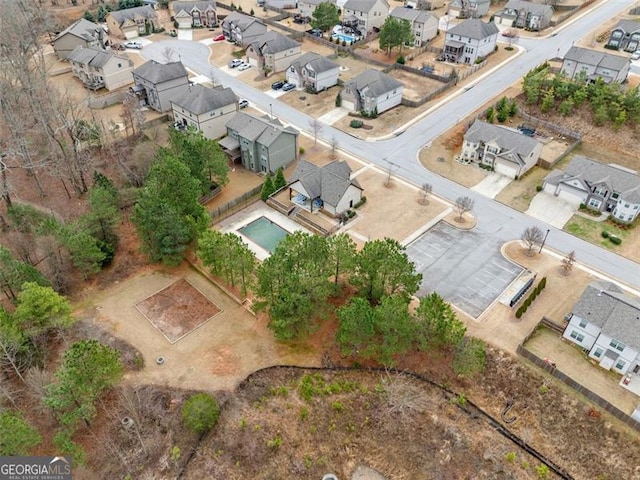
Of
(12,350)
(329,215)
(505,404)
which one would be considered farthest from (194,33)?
(505,404)

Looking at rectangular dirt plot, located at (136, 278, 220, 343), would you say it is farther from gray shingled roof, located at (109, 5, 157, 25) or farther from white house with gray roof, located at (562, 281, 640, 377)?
gray shingled roof, located at (109, 5, 157, 25)

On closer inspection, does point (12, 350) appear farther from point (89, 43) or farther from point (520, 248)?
point (89, 43)

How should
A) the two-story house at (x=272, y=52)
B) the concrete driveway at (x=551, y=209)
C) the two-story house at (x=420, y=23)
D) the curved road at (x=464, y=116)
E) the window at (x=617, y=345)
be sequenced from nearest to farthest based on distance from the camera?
the window at (x=617, y=345) → the curved road at (x=464, y=116) → the concrete driveway at (x=551, y=209) → the two-story house at (x=272, y=52) → the two-story house at (x=420, y=23)

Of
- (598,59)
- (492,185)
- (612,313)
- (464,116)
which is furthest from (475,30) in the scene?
(612,313)

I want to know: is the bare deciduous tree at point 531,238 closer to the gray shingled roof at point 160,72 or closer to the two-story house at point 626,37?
the gray shingled roof at point 160,72

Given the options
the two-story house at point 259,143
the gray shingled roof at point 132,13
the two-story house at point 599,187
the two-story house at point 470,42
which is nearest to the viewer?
Result: the two-story house at point 599,187

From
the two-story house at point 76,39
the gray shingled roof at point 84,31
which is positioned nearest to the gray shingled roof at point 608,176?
the two-story house at point 76,39
